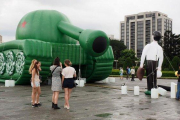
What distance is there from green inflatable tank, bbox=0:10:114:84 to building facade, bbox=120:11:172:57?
103 meters

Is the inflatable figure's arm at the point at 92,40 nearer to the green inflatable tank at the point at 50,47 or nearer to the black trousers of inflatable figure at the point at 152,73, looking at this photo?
the green inflatable tank at the point at 50,47

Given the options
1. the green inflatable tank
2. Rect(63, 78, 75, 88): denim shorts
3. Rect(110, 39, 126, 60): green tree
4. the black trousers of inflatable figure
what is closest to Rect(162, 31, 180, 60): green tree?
Rect(110, 39, 126, 60): green tree

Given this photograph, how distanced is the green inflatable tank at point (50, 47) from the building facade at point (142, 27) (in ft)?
338

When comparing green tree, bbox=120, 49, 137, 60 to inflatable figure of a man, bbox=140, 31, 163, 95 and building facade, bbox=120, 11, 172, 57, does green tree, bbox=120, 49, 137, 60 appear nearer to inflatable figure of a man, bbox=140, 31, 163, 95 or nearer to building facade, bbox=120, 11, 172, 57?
building facade, bbox=120, 11, 172, 57

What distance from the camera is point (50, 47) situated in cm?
1573

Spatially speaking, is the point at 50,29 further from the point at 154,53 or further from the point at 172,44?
the point at 172,44

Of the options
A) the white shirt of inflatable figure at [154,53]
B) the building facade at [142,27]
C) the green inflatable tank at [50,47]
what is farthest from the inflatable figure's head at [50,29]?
the building facade at [142,27]

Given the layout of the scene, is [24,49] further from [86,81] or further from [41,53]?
[86,81]

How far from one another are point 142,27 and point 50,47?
11282 centimetres

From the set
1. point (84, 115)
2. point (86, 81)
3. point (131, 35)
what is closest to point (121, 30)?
point (131, 35)

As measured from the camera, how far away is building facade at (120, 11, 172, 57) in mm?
119562

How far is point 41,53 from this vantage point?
50.0ft

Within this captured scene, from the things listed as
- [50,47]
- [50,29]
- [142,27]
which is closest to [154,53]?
[50,47]

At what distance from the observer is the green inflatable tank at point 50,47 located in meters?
14.9
